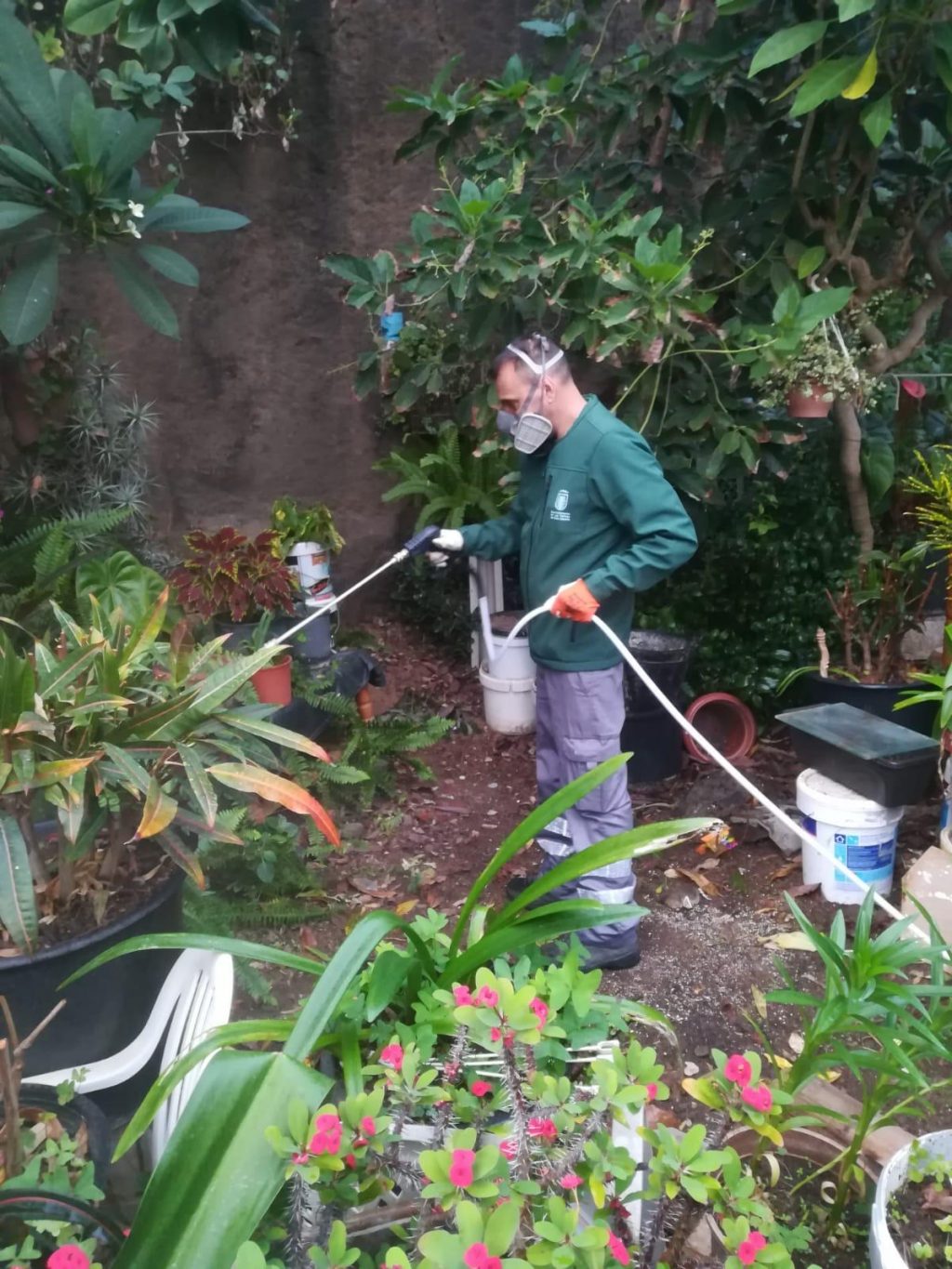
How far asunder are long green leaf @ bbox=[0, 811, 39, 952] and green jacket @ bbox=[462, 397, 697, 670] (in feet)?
4.87

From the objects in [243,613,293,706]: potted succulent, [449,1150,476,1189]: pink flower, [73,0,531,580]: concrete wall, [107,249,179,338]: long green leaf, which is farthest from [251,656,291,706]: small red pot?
[449,1150,476,1189]: pink flower

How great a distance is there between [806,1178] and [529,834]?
0.82 meters

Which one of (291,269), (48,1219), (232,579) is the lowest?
(232,579)

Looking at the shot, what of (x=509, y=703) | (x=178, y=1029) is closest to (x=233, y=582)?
(x=509, y=703)

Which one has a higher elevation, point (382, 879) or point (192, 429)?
point (192, 429)

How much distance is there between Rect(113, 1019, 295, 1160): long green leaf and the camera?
1229 millimetres

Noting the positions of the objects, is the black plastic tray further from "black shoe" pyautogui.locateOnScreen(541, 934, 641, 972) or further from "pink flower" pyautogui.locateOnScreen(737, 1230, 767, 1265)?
"pink flower" pyautogui.locateOnScreen(737, 1230, 767, 1265)

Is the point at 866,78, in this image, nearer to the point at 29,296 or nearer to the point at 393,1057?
the point at 29,296

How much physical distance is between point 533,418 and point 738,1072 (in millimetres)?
1898

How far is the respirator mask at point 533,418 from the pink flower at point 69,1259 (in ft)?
7.10

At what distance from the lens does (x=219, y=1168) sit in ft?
3.40

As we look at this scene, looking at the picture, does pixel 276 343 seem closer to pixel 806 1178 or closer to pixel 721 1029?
pixel 721 1029

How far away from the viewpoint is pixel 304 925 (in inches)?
120

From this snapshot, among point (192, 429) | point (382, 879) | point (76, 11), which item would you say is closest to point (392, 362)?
point (192, 429)
